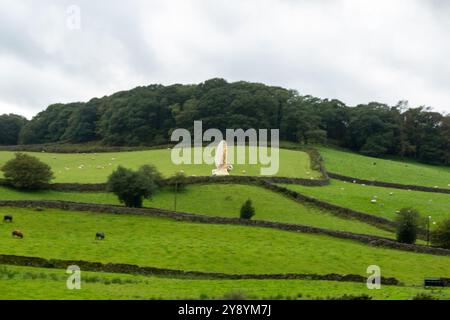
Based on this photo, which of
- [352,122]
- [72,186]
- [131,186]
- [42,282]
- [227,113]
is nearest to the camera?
[42,282]

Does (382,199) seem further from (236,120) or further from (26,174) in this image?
(236,120)

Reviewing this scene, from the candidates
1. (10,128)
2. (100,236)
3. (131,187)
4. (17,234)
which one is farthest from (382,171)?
(10,128)

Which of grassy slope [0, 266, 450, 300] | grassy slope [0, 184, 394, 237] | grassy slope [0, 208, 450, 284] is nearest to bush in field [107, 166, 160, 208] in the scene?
grassy slope [0, 184, 394, 237]

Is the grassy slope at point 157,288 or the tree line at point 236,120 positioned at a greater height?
the tree line at point 236,120

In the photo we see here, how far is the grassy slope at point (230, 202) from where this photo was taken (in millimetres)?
59312

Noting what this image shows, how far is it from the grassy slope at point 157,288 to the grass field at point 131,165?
3651 cm

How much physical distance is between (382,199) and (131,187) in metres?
29.1

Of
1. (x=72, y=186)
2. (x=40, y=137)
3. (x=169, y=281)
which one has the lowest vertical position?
(x=169, y=281)

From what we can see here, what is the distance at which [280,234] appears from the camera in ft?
167

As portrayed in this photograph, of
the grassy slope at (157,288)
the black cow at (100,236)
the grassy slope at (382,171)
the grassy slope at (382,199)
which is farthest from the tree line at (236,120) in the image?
the grassy slope at (157,288)

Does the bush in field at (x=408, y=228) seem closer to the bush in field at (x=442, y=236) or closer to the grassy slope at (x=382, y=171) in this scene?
the bush in field at (x=442, y=236)

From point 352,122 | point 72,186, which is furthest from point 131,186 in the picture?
point 352,122
